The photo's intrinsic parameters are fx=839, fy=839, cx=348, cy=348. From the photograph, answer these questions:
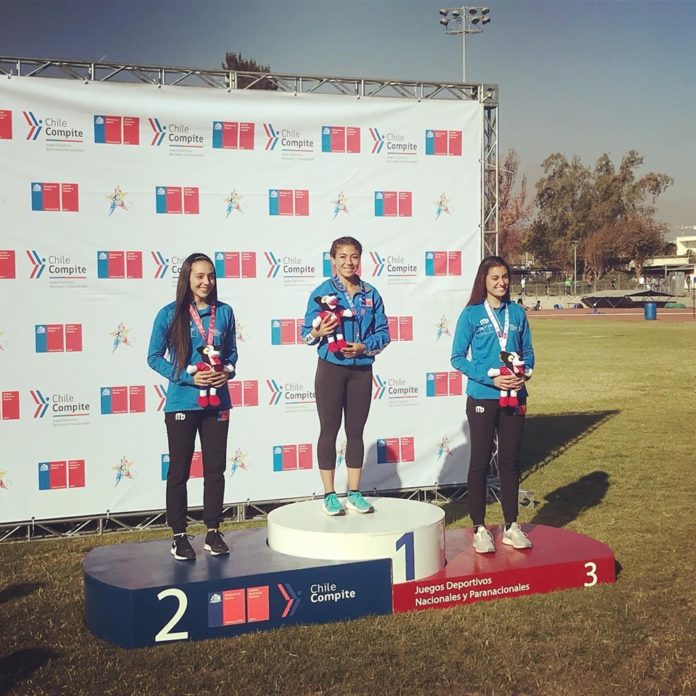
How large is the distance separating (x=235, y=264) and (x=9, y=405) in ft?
7.70

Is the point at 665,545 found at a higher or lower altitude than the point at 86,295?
lower

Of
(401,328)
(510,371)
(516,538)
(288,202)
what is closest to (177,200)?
(288,202)

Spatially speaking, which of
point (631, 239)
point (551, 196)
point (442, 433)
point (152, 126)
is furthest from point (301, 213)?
point (551, 196)

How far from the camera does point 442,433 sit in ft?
28.0

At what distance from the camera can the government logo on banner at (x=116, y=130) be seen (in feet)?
24.5

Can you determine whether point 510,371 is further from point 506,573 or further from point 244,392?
point 244,392

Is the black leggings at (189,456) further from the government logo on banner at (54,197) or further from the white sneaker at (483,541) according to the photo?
the government logo on banner at (54,197)

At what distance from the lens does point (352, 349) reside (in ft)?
18.0

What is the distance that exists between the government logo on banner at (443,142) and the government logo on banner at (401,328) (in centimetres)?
169

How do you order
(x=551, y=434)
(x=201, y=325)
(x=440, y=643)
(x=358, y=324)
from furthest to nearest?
(x=551, y=434)
(x=358, y=324)
(x=201, y=325)
(x=440, y=643)

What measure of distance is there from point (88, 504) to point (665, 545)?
4953 mm

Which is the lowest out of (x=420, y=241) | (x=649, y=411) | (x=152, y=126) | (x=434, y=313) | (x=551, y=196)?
(x=649, y=411)

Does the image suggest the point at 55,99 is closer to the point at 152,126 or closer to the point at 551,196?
the point at 152,126

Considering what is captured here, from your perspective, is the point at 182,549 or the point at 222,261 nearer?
the point at 182,549
